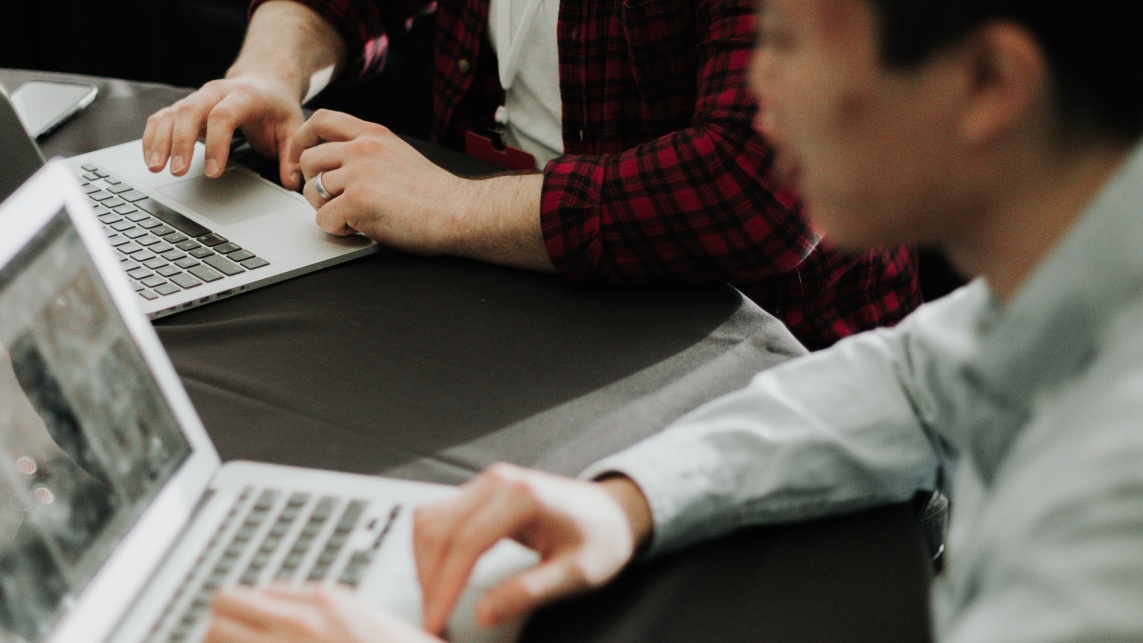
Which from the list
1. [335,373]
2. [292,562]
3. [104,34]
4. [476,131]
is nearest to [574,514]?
[292,562]

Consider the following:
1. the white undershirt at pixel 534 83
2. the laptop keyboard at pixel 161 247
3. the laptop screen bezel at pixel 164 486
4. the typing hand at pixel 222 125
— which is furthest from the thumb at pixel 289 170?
the laptop screen bezel at pixel 164 486

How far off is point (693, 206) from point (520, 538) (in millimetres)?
405

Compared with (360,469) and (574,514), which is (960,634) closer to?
(574,514)

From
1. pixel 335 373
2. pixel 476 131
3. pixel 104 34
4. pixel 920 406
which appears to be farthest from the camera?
pixel 104 34

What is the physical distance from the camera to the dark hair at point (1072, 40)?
453 mm

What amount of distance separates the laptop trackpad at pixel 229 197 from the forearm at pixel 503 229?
20 centimetres

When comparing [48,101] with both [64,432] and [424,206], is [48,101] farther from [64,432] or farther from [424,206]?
[64,432]

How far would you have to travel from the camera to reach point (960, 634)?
0.41m

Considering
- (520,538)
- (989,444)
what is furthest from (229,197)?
(989,444)

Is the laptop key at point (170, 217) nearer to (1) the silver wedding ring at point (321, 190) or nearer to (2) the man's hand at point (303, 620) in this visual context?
(1) the silver wedding ring at point (321, 190)

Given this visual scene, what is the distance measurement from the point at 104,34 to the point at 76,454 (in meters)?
2.42

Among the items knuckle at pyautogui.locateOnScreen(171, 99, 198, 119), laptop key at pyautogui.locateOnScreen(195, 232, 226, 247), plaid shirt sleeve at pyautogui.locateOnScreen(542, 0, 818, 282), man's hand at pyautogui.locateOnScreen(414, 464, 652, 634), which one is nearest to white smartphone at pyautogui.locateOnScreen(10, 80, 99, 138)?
knuckle at pyautogui.locateOnScreen(171, 99, 198, 119)

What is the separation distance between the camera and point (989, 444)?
1.85 feet

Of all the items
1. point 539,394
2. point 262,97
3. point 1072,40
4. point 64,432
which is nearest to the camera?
point 1072,40
